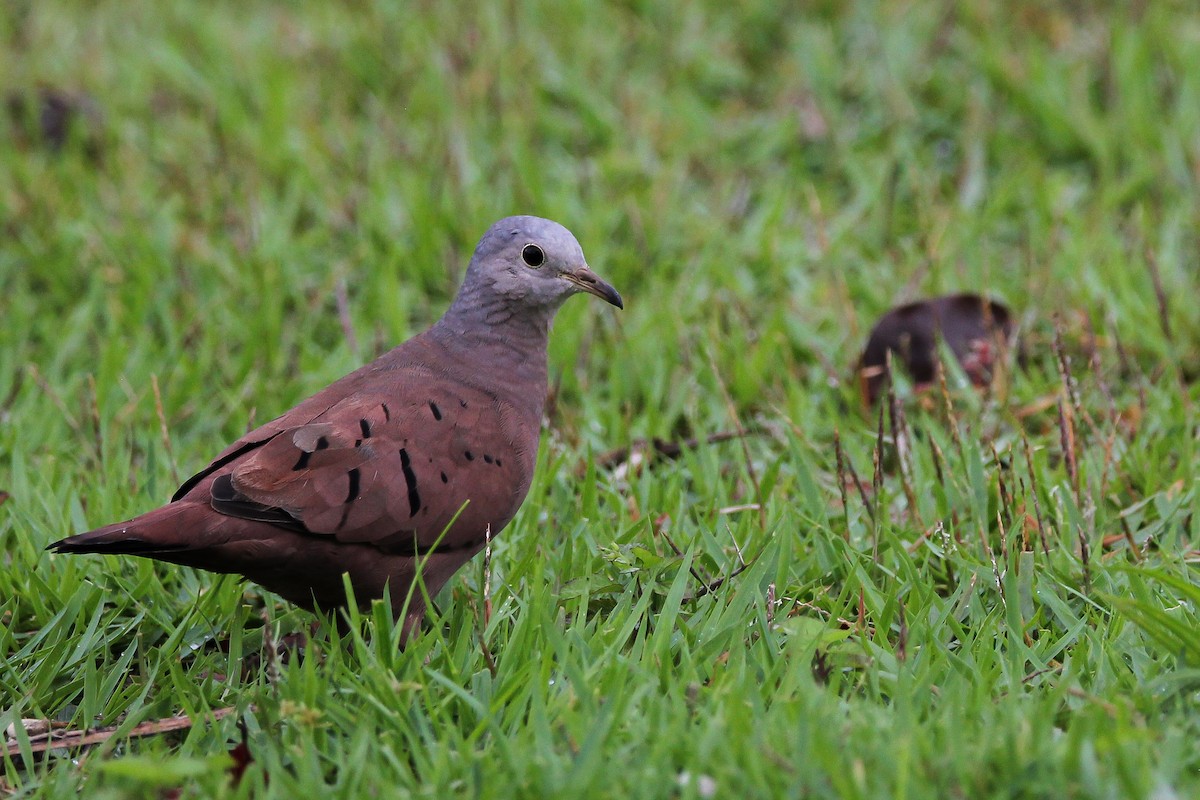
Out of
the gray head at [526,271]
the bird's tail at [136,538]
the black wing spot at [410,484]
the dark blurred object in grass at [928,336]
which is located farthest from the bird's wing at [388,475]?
the dark blurred object in grass at [928,336]

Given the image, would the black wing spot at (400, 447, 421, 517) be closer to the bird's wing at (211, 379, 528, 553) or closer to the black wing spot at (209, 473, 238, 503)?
the bird's wing at (211, 379, 528, 553)

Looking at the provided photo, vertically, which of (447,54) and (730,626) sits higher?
(447,54)

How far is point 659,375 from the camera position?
468 centimetres

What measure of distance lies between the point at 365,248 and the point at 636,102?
1.60m

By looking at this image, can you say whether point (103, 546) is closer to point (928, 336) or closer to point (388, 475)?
point (388, 475)

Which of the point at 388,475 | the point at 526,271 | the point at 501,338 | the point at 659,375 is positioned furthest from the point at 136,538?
the point at 659,375

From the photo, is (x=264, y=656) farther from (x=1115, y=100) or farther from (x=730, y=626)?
(x=1115, y=100)

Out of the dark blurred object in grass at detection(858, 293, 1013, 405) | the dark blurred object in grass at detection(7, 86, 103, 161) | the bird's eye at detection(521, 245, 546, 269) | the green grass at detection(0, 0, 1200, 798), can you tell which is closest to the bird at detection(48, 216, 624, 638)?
the bird's eye at detection(521, 245, 546, 269)

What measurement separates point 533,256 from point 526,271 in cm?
4

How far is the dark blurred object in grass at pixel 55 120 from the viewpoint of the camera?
6.16 meters

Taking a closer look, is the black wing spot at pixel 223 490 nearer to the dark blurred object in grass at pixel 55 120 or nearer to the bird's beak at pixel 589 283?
the bird's beak at pixel 589 283

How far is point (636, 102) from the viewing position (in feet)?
20.6

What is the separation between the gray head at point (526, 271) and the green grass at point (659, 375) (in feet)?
2.02

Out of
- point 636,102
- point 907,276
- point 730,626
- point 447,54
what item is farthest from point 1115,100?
point 730,626
